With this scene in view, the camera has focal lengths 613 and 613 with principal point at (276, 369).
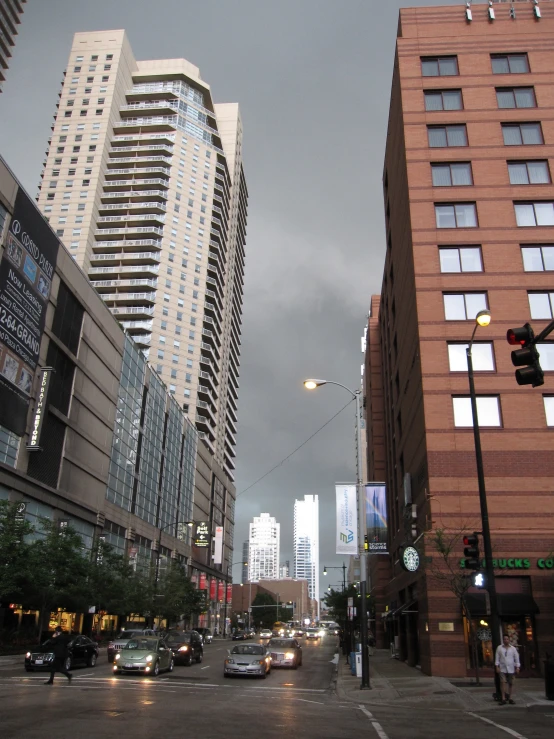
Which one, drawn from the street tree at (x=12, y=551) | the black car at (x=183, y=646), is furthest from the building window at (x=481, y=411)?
the street tree at (x=12, y=551)

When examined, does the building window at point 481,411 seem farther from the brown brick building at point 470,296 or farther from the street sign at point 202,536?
the street sign at point 202,536

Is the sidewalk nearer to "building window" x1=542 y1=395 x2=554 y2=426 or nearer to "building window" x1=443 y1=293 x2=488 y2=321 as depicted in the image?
"building window" x1=542 y1=395 x2=554 y2=426

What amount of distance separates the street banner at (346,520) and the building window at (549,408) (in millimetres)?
13142

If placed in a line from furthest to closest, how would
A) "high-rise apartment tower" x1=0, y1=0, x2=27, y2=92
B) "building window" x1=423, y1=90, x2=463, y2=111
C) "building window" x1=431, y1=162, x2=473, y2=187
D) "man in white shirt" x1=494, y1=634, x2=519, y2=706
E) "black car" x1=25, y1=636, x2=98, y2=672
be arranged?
"high-rise apartment tower" x1=0, y1=0, x2=27, y2=92
"building window" x1=423, y1=90, x2=463, y2=111
"building window" x1=431, y1=162, x2=473, y2=187
"black car" x1=25, y1=636, x2=98, y2=672
"man in white shirt" x1=494, y1=634, x2=519, y2=706

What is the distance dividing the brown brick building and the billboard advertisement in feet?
7.53

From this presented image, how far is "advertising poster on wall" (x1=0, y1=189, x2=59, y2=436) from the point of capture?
127 feet

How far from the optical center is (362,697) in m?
20.0

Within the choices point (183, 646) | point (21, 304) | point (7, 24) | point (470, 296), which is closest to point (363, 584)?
point (183, 646)

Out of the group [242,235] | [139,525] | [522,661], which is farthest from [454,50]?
[242,235]

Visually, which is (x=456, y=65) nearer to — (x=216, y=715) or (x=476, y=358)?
(x=476, y=358)

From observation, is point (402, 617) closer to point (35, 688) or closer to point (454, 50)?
point (35, 688)

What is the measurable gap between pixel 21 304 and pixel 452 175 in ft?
94.3

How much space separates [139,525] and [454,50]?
5538 centimetres

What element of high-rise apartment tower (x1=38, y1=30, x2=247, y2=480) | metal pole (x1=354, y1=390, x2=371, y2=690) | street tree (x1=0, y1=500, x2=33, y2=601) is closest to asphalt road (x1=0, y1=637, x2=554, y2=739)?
metal pole (x1=354, y1=390, x2=371, y2=690)
